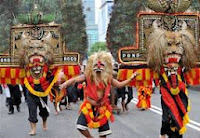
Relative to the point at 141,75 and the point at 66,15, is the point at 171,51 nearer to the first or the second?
the point at 141,75

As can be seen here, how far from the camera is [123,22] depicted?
140ft

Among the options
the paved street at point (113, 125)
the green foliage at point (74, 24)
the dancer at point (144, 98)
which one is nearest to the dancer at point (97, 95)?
the paved street at point (113, 125)

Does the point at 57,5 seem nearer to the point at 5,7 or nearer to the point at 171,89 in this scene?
the point at 5,7

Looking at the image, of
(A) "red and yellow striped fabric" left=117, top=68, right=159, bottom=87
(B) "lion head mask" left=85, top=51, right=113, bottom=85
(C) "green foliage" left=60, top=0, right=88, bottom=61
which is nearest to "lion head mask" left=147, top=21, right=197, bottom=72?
(A) "red and yellow striped fabric" left=117, top=68, right=159, bottom=87

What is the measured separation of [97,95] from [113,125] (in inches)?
148

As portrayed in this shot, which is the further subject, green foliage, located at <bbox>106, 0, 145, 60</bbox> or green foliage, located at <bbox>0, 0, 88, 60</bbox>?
green foliage, located at <bbox>0, 0, 88, 60</bbox>

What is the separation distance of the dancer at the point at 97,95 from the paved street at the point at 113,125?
6.79 feet

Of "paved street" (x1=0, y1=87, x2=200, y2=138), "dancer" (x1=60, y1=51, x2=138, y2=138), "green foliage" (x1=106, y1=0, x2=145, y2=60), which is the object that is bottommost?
"paved street" (x1=0, y1=87, x2=200, y2=138)

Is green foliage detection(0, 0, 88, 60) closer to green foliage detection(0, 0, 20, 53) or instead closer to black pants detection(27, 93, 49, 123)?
green foliage detection(0, 0, 20, 53)

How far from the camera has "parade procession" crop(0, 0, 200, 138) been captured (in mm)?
8148

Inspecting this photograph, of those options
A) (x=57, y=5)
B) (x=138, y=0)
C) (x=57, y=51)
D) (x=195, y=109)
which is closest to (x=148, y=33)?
(x=57, y=51)

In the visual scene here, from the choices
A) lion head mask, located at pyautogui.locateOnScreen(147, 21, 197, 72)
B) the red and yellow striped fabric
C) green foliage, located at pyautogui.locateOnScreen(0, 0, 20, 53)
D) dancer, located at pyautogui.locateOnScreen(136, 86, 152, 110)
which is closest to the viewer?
lion head mask, located at pyautogui.locateOnScreen(147, 21, 197, 72)

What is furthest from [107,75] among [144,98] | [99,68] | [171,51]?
[144,98]

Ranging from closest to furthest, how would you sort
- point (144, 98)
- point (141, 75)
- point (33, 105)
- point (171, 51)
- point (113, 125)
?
point (171, 51)
point (141, 75)
point (33, 105)
point (113, 125)
point (144, 98)
